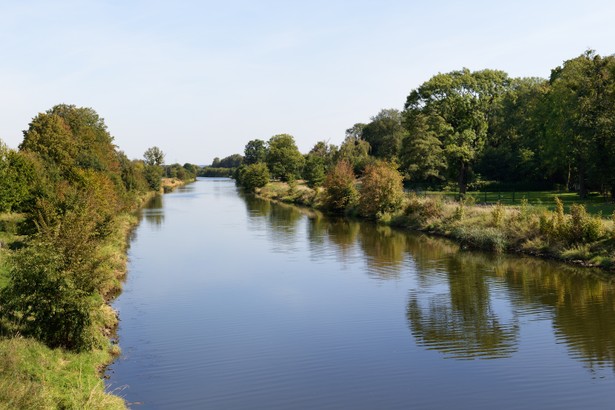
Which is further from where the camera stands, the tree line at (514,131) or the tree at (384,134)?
the tree at (384,134)

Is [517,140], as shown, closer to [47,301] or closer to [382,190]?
[382,190]

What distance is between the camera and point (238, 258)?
32375mm

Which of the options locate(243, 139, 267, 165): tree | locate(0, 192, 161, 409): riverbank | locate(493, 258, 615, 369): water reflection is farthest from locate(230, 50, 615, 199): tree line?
locate(243, 139, 267, 165): tree

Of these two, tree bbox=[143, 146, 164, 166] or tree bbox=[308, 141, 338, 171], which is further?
tree bbox=[143, 146, 164, 166]

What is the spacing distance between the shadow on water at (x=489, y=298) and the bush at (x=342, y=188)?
22265 mm

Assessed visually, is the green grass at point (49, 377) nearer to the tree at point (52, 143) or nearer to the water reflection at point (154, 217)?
the tree at point (52, 143)

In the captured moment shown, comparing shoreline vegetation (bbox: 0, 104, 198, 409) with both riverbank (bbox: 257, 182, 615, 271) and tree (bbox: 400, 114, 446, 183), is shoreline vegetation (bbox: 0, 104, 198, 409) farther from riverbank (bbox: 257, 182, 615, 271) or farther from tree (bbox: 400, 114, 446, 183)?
tree (bbox: 400, 114, 446, 183)

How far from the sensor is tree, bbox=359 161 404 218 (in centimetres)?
4934

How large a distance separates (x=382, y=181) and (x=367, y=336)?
32673 millimetres

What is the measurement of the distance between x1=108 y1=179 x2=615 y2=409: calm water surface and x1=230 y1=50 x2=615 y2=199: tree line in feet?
62.5

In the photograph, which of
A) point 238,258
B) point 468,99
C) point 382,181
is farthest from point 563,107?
point 238,258

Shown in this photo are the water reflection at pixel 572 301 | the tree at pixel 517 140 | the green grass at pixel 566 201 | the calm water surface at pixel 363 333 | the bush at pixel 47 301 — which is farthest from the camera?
the tree at pixel 517 140

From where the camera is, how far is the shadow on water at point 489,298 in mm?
16688

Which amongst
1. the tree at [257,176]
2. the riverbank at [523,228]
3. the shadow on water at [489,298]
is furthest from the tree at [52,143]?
the tree at [257,176]
